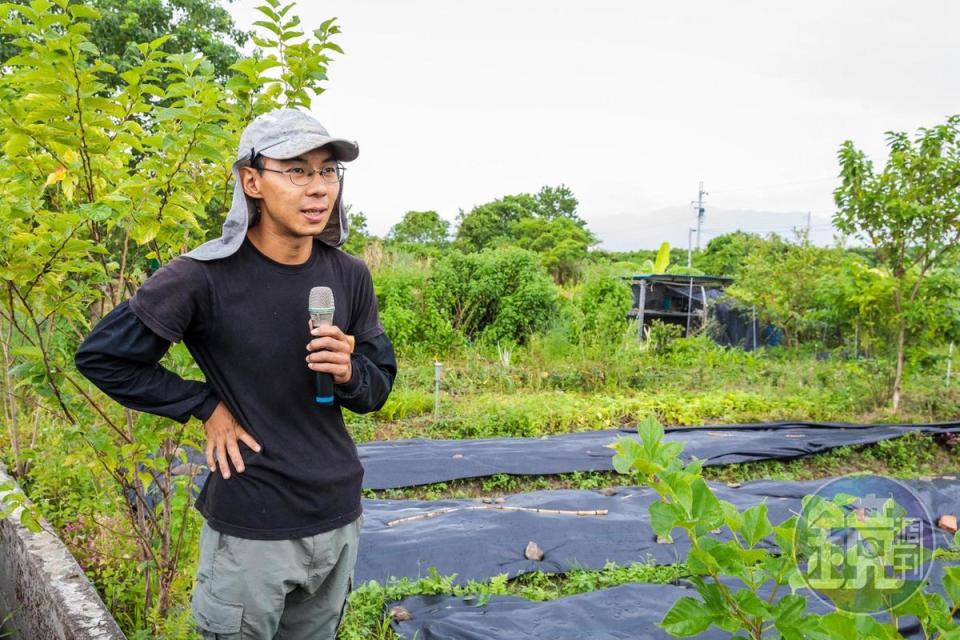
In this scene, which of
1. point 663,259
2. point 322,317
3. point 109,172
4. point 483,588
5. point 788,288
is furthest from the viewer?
point 663,259

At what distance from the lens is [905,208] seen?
737cm

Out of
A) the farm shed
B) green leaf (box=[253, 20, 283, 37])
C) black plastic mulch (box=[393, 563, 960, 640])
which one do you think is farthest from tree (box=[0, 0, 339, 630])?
the farm shed

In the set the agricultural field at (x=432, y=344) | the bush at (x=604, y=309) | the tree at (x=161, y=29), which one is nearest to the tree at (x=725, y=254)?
the agricultural field at (x=432, y=344)

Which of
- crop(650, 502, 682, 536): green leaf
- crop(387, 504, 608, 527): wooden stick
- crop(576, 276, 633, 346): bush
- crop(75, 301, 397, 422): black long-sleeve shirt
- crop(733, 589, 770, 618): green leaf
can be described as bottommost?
crop(387, 504, 608, 527): wooden stick

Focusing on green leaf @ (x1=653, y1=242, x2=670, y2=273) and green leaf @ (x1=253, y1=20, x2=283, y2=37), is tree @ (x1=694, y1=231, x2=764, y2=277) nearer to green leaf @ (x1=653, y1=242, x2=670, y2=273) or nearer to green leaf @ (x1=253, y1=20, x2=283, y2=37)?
green leaf @ (x1=653, y1=242, x2=670, y2=273)

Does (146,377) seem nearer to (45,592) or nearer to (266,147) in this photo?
(266,147)

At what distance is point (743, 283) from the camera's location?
46.9ft

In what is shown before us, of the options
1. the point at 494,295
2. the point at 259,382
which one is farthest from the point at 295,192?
the point at 494,295

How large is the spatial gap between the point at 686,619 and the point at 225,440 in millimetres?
1167

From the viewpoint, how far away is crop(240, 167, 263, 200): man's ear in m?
1.74

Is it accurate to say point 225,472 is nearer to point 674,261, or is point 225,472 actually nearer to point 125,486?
point 125,486

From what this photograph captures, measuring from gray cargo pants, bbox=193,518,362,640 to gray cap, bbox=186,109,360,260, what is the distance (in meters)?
0.73

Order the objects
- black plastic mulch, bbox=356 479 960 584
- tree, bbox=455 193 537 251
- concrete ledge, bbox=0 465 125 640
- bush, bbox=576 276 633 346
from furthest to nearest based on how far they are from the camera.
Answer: tree, bbox=455 193 537 251, bush, bbox=576 276 633 346, black plastic mulch, bbox=356 479 960 584, concrete ledge, bbox=0 465 125 640

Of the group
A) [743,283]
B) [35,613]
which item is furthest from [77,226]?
[743,283]
